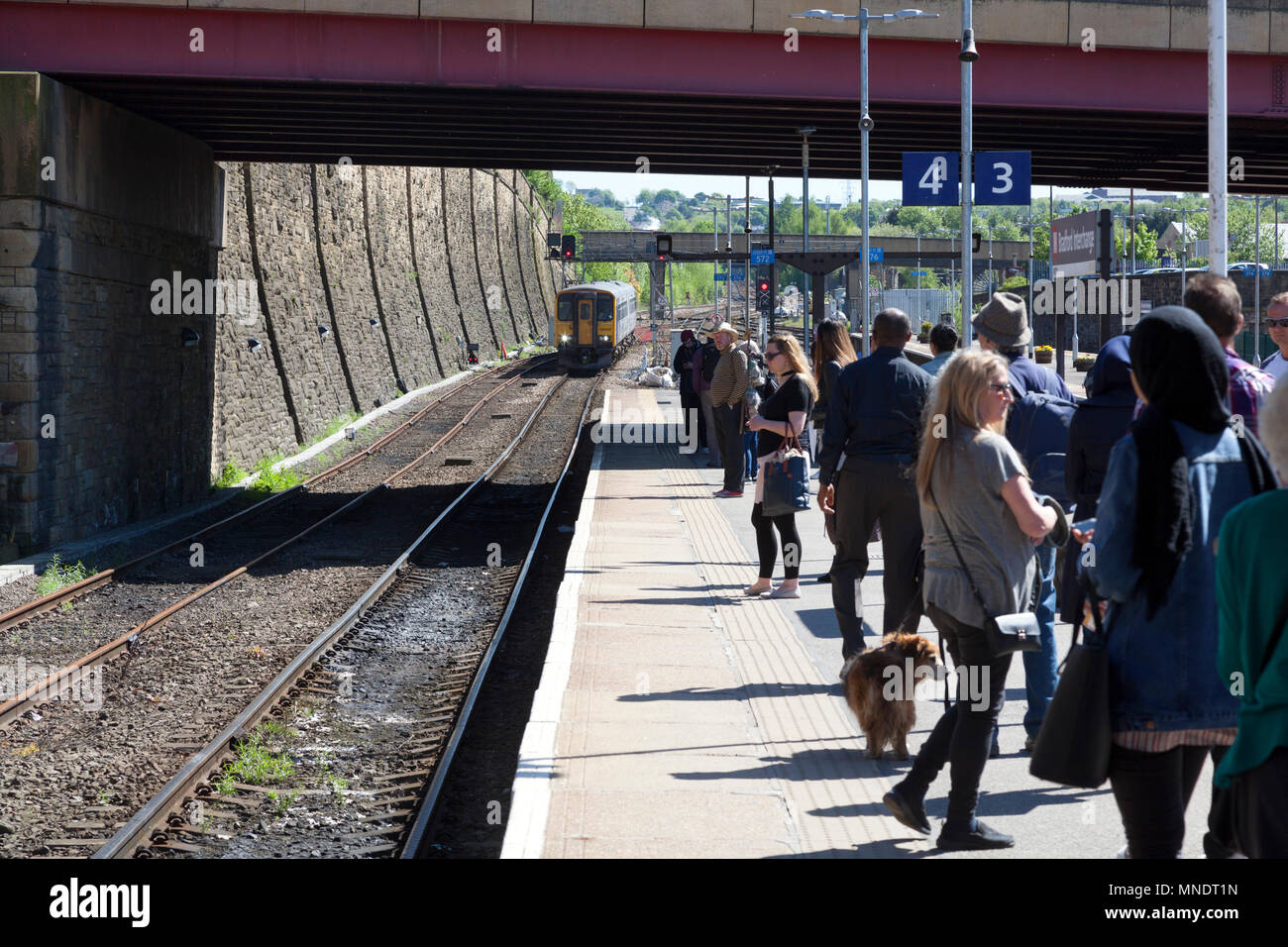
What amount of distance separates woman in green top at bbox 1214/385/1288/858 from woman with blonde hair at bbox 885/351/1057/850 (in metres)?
1.95

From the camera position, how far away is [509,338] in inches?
3019

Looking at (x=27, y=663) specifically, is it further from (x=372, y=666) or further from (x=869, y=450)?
(x=869, y=450)

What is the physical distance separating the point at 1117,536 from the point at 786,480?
6.54 metres

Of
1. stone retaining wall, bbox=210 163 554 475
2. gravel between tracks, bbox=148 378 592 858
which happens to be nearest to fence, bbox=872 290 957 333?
stone retaining wall, bbox=210 163 554 475

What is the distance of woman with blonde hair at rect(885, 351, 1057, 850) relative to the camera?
17.1 feet

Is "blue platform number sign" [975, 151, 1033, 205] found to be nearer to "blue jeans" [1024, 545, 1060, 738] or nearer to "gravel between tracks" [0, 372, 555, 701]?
"gravel between tracks" [0, 372, 555, 701]

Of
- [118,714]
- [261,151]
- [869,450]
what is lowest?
[118,714]

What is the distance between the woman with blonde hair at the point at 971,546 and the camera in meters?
5.23

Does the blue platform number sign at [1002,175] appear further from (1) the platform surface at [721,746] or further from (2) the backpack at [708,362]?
(1) the platform surface at [721,746]

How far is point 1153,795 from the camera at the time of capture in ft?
12.9

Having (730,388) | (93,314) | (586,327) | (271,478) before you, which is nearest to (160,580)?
(93,314)
